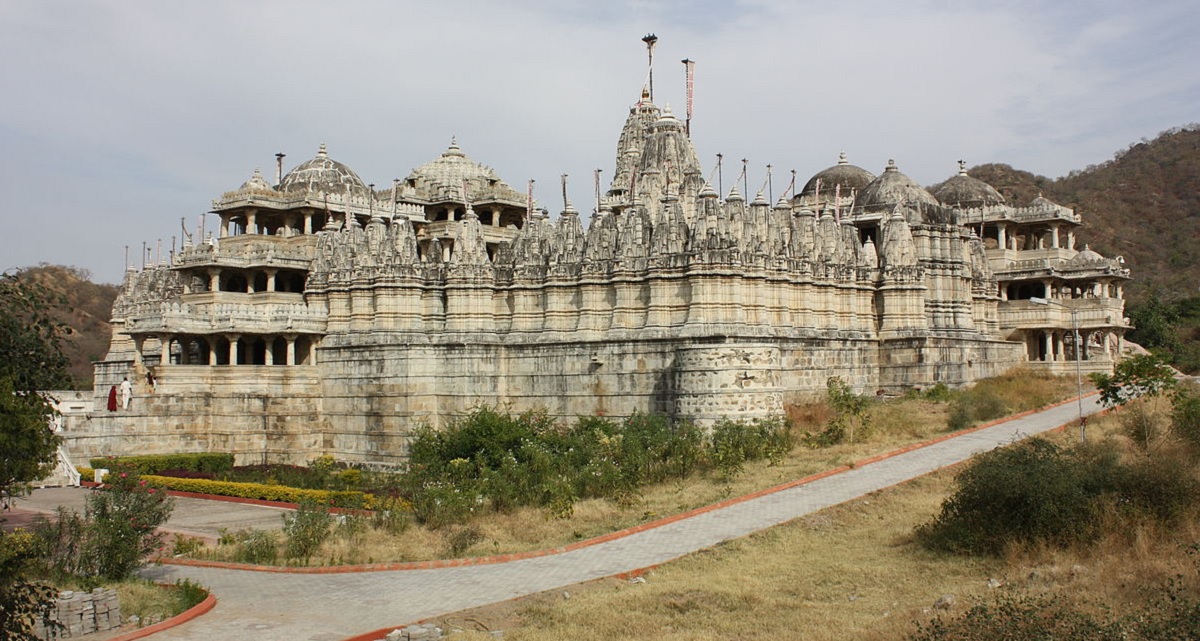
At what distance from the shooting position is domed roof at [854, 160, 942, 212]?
135 feet

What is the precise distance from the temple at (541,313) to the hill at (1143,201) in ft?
119

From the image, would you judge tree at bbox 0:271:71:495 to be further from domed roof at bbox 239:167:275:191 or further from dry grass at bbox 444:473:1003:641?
domed roof at bbox 239:167:275:191

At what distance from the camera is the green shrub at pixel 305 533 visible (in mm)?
19203

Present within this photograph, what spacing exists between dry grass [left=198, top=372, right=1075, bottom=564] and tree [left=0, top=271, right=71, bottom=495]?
5.76 meters

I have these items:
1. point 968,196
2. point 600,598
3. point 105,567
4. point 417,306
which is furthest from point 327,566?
point 968,196

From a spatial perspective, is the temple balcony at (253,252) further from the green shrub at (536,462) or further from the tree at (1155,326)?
the tree at (1155,326)

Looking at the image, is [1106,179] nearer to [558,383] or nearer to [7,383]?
[558,383]

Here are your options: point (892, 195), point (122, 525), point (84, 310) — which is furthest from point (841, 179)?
point (84, 310)

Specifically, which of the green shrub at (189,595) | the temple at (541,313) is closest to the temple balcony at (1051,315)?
the temple at (541,313)

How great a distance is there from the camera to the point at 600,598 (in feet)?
49.4

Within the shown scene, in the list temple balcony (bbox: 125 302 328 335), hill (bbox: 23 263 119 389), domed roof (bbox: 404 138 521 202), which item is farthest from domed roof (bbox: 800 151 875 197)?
hill (bbox: 23 263 119 389)

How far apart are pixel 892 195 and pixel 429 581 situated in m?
29.6

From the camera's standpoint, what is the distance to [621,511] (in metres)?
21.7

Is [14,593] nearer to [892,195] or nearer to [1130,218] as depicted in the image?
[892,195]
